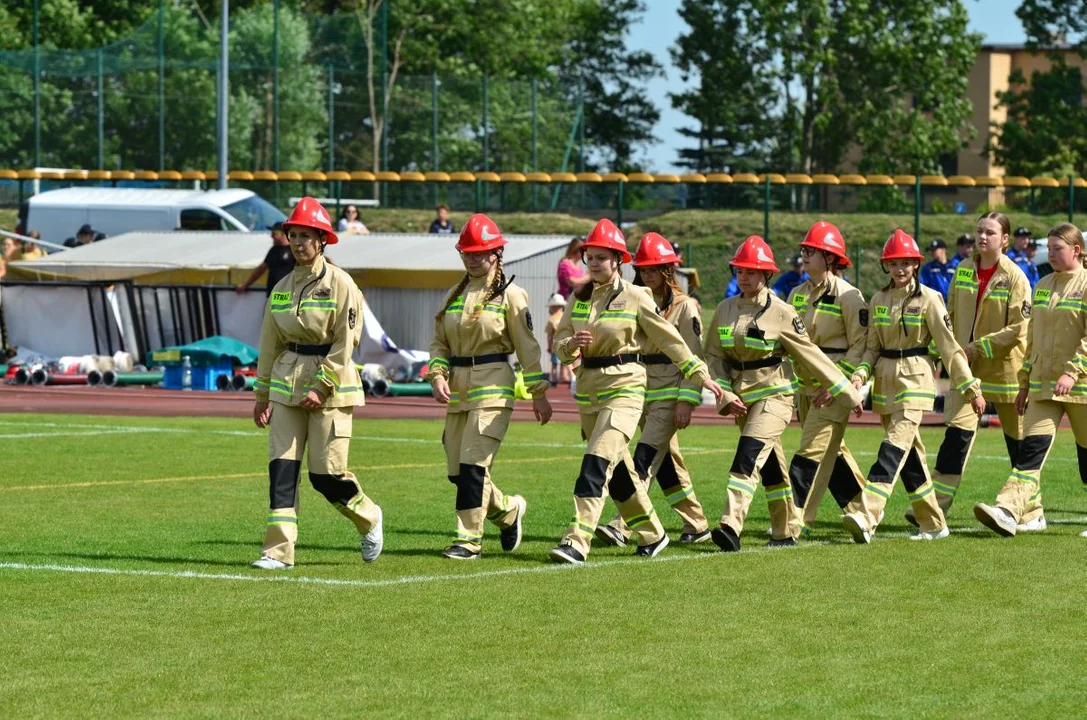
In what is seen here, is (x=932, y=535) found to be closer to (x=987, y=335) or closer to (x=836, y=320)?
(x=836, y=320)

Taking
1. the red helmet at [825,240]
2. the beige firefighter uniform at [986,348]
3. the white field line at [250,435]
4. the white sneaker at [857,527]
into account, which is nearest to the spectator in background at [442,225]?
the white field line at [250,435]

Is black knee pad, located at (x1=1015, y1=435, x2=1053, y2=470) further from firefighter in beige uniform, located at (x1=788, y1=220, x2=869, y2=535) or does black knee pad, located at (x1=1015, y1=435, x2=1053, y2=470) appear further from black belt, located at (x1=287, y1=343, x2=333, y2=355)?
black belt, located at (x1=287, y1=343, x2=333, y2=355)

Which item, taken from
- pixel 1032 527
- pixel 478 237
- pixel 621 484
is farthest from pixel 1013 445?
pixel 478 237

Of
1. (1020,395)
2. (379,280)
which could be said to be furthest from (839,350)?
(379,280)

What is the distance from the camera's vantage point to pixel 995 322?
13.7 metres

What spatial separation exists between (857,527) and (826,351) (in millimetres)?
1369

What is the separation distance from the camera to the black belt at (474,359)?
11500 millimetres

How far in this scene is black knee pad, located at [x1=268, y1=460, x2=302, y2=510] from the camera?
1102 centimetres

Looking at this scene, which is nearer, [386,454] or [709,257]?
[386,454]

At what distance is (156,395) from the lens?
85.8ft

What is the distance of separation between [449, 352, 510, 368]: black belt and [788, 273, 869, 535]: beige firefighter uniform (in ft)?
6.90

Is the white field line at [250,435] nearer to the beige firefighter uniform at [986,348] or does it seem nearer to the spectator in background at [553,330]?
the beige firefighter uniform at [986,348]

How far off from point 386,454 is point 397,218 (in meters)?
29.6

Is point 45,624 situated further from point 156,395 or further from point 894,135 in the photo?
point 894,135
